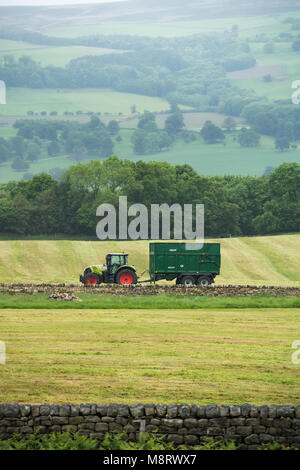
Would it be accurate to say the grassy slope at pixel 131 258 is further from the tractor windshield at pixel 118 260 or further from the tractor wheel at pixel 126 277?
the tractor wheel at pixel 126 277

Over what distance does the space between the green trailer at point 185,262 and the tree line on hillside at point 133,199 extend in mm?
62397

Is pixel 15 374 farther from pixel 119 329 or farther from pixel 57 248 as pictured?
pixel 57 248

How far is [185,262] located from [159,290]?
576 cm

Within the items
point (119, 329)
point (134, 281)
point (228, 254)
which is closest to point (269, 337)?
point (119, 329)

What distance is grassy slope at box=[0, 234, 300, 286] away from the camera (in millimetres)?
66312

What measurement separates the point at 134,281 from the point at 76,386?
28.6m

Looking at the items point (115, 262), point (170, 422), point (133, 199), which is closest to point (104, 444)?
point (170, 422)

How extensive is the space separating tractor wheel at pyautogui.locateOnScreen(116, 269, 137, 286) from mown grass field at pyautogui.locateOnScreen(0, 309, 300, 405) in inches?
486

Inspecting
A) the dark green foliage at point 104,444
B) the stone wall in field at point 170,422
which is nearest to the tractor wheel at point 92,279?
the stone wall in field at point 170,422

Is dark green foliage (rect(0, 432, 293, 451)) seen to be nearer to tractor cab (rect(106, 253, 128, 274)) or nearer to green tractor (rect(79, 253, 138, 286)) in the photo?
green tractor (rect(79, 253, 138, 286))

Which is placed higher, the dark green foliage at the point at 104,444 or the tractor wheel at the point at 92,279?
the tractor wheel at the point at 92,279

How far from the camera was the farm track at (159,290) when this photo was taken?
42.2 meters

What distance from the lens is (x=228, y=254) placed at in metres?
76.9

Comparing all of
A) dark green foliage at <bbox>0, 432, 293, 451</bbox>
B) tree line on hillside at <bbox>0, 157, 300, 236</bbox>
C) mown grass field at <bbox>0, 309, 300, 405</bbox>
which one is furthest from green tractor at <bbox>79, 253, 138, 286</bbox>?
tree line on hillside at <bbox>0, 157, 300, 236</bbox>
